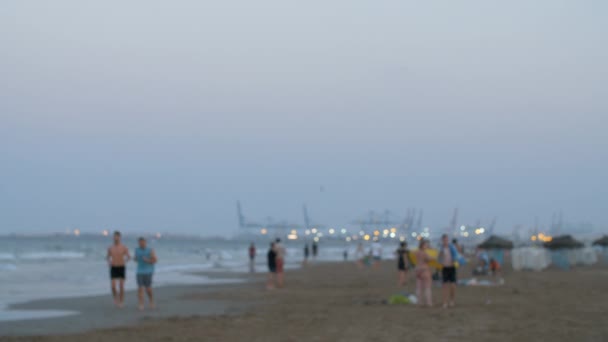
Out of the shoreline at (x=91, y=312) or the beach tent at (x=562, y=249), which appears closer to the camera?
the shoreline at (x=91, y=312)

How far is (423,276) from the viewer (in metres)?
14.0

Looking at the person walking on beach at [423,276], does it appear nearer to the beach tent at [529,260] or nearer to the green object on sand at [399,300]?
the green object on sand at [399,300]

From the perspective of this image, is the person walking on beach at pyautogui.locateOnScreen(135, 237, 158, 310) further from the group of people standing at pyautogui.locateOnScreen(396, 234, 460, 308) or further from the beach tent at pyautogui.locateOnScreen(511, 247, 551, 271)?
the beach tent at pyautogui.locateOnScreen(511, 247, 551, 271)

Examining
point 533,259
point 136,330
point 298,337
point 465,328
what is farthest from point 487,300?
point 533,259

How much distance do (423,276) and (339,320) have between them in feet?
9.17

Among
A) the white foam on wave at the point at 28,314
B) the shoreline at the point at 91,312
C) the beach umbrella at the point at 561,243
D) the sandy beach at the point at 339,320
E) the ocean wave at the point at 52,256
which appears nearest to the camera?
the sandy beach at the point at 339,320

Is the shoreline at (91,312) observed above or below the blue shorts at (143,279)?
below

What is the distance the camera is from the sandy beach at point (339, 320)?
10117mm

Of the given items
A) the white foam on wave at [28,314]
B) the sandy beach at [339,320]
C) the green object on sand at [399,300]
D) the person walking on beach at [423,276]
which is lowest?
the white foam on wave at [28,314]

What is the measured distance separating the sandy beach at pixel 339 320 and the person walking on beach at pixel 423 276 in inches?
12.8

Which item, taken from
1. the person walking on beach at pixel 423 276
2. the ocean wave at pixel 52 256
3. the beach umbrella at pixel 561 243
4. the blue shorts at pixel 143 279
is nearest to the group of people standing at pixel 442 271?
the person walking on beach at pixel 423 276

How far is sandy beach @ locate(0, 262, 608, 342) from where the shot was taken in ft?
33.2

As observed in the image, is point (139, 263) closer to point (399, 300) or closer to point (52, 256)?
point (399, 300)

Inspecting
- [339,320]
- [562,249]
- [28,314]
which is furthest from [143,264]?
[562,249]
